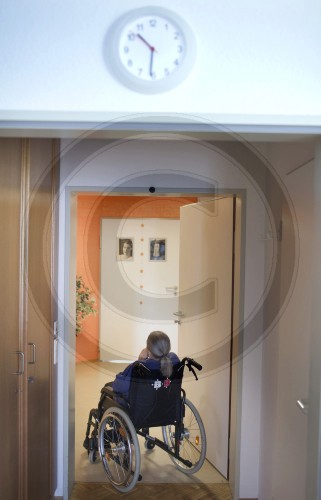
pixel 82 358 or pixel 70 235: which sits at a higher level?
pixel 70 235

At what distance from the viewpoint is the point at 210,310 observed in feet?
9.79

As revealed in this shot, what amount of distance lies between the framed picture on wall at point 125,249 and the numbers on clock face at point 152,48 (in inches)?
183

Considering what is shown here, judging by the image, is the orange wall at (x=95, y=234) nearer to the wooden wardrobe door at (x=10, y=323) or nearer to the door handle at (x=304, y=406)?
the wooden wardrobe door at (x=10, y=323)

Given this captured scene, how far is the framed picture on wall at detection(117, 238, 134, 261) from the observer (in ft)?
Answer: 19.3

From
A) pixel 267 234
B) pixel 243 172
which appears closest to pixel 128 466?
pixel 267 234

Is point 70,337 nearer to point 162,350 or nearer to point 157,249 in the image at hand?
point 162,350

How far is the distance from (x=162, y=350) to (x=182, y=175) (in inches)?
41.7

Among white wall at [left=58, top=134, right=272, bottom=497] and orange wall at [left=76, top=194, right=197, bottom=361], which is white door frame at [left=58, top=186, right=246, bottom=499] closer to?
white wall at [left=58, top=134, right=272, bottom=497]

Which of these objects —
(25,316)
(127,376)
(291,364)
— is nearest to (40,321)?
(25,316)

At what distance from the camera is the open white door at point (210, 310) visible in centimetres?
279

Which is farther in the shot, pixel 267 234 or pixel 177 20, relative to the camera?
pixel 267 234

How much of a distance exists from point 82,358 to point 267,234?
3.98 meters

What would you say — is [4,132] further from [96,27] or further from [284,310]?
[284,310]

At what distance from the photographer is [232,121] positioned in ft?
4.21
